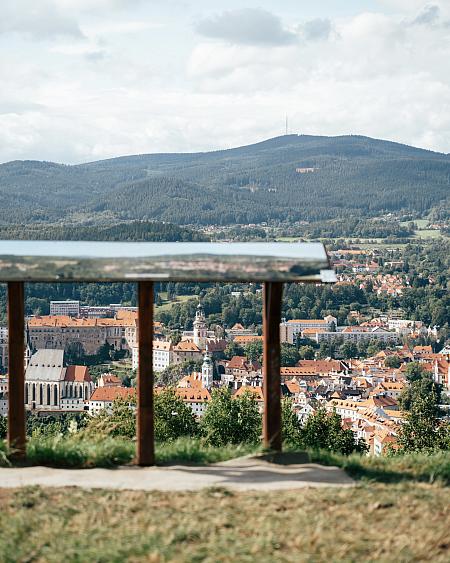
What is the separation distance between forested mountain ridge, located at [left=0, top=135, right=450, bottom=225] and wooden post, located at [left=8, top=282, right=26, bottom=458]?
94889 millimetres

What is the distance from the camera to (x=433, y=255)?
107500mm

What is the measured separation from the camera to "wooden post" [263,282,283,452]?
5246 millimetres

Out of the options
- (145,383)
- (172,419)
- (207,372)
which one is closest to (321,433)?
(172,419)

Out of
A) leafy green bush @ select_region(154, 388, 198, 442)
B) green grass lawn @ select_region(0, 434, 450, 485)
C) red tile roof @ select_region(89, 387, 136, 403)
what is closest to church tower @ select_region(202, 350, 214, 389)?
A: red tile roof @ select_region(89, 387, 136, 403)

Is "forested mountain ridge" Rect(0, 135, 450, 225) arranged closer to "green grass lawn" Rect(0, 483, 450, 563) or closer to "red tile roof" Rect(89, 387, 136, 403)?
"red tile roof" Rect(89, 387, 136, 403)

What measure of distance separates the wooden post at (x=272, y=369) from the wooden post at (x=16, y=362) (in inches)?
51.1

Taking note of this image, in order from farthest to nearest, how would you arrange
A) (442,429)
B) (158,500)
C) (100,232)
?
(100,232) < (442,429) < (158,500)

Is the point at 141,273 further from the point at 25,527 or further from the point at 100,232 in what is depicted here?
the point at 100,232

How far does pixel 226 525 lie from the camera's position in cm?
404

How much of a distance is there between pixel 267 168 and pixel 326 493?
13507 centimetres

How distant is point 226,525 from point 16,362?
1.76 meters

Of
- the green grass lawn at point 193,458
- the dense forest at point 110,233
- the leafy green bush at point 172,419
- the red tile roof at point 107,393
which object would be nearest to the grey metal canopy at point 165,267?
the green grass lawn at point 193,458

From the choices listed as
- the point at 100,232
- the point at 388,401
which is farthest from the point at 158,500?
the point at 100,232

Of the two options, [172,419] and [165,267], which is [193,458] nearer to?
[165,267]
